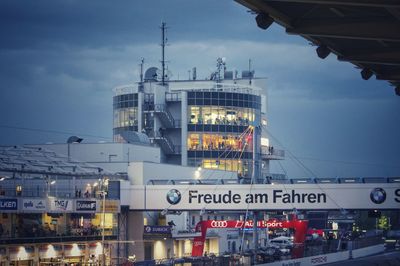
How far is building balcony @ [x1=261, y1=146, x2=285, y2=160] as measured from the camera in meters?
132

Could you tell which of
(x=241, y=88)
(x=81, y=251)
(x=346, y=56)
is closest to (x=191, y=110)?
(x=241, y=88)

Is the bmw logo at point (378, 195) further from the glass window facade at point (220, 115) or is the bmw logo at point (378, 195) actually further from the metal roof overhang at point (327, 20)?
the glass window facade at point (220, 115)

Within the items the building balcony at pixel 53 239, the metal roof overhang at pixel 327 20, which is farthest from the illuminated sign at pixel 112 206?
the metal roof overhang at pixel 327 20

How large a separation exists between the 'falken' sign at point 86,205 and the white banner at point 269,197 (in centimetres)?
692

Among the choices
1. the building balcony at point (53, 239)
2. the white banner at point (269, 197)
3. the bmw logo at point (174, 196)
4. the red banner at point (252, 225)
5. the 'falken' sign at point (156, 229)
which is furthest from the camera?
the 'falken' sign at point (156, 229)

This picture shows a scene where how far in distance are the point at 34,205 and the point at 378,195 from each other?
24.9 meters

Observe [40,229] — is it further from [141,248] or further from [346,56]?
[346,56]

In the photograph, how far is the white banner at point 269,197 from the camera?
6319 centimetres

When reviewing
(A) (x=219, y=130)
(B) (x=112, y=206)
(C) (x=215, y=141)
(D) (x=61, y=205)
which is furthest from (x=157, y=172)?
(C) (x=215, y=141)

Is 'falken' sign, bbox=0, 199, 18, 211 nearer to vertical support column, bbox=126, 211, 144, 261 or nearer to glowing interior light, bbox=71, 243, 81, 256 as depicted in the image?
glowing interior light, bbox=71, 243, 81, 256

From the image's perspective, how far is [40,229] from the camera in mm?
58250

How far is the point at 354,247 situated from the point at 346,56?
2523 inches

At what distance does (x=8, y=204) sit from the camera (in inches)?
2089

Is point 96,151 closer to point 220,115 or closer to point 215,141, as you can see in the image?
point 215,141
